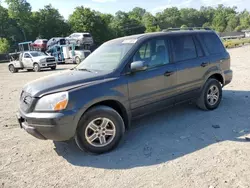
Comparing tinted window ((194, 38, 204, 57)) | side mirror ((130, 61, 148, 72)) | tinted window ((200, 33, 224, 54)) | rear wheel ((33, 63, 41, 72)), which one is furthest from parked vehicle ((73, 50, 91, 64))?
side mirror ((130, 61, 148, 72))

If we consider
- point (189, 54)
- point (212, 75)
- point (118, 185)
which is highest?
point (189, 54)

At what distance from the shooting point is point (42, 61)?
19188 mm

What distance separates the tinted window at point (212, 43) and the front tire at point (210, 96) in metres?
Result: 0.70

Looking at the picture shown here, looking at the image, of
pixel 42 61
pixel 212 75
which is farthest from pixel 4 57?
pixel 212 75

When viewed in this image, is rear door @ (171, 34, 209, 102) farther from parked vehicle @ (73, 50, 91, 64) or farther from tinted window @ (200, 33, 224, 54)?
parked vehicle @ (73, 50, 91, 64)

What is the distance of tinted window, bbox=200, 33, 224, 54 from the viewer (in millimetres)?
5613

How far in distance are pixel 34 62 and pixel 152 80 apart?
55.9ft

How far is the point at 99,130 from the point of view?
3.90 m

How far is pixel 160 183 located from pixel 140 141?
4.29 feet

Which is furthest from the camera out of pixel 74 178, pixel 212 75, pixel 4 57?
pixel 4 57

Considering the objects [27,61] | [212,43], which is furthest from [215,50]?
[27,61]

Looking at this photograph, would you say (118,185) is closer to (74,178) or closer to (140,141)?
(74,178)

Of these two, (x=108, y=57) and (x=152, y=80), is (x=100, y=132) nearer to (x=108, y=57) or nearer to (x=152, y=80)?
(x=152, y=80)

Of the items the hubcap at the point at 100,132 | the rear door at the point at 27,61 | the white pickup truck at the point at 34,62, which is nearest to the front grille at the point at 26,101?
the hubcap at the point at 100,132
